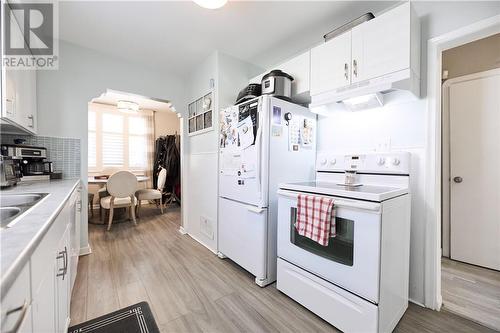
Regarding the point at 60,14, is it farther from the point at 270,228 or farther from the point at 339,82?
the point at 270,228

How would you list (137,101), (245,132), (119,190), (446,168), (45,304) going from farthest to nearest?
1. (137,101)
2. (119,190)
3. (446,168)
4. (245,132)
5. (45,304)

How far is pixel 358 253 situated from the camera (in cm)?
127

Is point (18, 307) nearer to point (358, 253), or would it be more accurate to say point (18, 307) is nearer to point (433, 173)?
point (358, 253)

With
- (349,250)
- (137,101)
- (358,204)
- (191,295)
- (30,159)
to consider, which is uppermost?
(137,101)

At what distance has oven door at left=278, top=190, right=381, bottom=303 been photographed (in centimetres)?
121

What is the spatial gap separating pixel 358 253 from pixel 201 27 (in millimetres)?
2387

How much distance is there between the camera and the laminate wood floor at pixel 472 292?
5.01 ft

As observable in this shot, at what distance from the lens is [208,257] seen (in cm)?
246

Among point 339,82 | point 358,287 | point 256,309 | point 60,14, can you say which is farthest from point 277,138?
point 60,14

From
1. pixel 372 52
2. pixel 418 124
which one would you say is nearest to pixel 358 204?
pixel 418 124

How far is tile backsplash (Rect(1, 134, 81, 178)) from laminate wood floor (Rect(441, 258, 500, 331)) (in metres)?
3.79

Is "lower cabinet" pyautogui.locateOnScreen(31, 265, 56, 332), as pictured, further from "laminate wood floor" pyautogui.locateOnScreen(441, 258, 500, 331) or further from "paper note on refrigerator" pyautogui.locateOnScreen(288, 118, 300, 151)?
"laminate wood floor" pyautogui.locateOnScreen(441, 258, 500, 331)

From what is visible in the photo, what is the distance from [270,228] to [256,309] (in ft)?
2.04

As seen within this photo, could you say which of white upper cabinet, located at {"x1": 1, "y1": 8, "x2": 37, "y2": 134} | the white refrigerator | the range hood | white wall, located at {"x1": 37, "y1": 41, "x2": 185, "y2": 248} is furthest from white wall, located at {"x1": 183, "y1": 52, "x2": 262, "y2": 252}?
white upper cabinet, located at {"x1": 1, "y1": 8, "x2": 37, "y2": 134}
